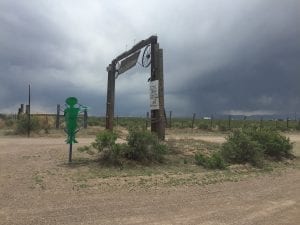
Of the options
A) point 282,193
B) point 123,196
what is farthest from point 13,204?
point 282,193

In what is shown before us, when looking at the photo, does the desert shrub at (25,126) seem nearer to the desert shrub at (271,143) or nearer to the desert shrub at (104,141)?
the desert shrub at (271,143)

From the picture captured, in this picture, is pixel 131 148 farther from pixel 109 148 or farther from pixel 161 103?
pixel 161 103

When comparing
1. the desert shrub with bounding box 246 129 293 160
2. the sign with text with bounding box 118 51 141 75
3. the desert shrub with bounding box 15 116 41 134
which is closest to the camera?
the desert shrub with bounding box 246 129 293 160

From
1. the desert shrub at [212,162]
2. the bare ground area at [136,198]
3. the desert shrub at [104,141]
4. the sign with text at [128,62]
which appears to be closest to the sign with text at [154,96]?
the sign with text at [128,62]

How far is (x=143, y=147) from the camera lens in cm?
1419

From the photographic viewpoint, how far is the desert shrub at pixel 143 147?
14124mm

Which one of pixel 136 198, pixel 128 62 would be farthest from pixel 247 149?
pixel 128 62

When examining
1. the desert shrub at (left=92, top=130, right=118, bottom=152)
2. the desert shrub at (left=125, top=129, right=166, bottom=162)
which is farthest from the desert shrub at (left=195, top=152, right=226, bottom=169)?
the desert shrub at (left=92, top=130, right=118, bottom=152)

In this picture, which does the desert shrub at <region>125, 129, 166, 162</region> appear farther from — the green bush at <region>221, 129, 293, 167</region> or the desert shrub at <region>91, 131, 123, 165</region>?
the green bush at <region>221, 129, 293, 167</region>

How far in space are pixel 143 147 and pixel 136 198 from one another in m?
3.95

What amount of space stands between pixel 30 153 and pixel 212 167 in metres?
5.55

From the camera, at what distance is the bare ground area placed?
878 centimetres

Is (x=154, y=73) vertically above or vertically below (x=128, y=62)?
below

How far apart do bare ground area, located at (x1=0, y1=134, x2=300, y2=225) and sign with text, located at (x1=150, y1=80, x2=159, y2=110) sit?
4.67m
